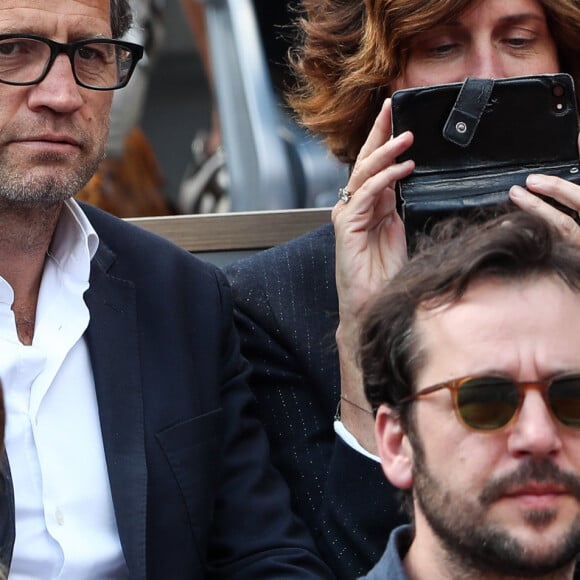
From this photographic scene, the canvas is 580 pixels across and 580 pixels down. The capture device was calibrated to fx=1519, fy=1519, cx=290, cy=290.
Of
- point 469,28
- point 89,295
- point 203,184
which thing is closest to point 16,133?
point 89,295

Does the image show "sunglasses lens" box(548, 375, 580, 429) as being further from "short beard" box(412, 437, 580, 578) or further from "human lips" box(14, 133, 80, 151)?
"human lips" box(14, 133, 80, 151)

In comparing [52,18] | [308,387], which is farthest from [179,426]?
[52,18]

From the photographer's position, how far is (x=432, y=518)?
6.96 feet

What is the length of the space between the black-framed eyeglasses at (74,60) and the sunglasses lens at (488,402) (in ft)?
3.51

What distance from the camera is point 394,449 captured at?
7.41ft

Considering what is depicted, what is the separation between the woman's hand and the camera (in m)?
2.79

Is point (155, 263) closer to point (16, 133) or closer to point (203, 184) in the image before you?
point (16, 133)

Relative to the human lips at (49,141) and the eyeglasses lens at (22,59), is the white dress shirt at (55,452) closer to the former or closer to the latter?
the human lips at (49,141)

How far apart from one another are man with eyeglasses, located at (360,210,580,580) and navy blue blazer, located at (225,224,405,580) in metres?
0.55

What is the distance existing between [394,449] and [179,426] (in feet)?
2.23

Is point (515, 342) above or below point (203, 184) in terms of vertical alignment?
above

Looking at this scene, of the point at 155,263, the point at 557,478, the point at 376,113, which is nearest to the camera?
the point at 557,478

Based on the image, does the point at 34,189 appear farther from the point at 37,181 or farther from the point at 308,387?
the point at 308,387

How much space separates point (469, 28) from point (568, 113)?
35cm
